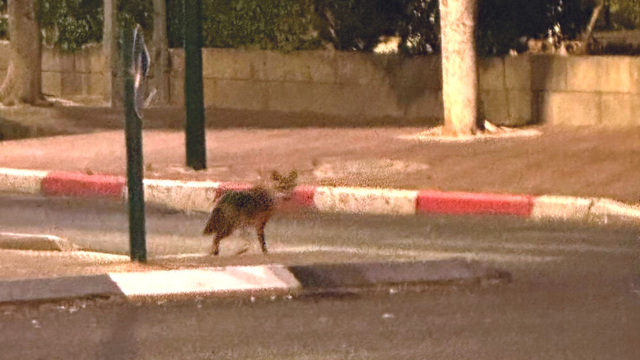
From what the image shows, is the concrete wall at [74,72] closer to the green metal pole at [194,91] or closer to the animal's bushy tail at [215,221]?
the green metal pole at [194,91]

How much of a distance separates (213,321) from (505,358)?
156cm

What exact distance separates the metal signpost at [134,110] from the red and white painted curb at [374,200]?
333 cm

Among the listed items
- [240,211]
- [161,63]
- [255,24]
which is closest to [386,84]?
[255,24]

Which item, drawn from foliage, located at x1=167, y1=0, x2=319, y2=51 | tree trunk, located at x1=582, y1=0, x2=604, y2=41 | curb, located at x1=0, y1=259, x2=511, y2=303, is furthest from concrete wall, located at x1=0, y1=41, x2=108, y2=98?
curb, located at x1=0, y1=259, x2=511, y2=303

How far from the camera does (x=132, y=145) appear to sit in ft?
25.9

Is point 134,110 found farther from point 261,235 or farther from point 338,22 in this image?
point 338,22

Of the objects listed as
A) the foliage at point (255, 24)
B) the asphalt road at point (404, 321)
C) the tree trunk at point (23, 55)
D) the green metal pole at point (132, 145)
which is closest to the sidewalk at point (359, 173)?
the green metal pole at point (132, 145)

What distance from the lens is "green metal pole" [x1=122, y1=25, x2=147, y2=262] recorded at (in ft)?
25.7

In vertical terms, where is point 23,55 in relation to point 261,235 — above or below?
above

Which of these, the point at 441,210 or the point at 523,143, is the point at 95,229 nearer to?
the point at 441,210

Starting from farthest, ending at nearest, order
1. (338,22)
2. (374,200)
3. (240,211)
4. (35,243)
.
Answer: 1. (338,22)
2. (374,200)
3. (35,243)
4. (240,211)

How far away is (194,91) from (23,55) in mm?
6310

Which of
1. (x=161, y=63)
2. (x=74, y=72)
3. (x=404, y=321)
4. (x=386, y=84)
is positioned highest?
(x=161, y=63)

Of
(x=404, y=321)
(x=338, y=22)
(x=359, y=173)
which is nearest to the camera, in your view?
(x=404, y=321)
